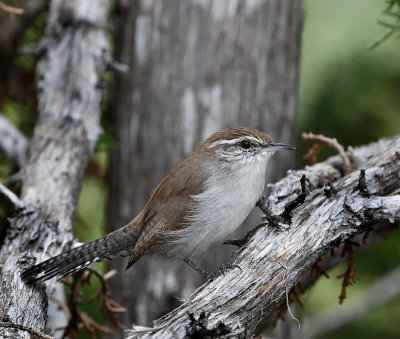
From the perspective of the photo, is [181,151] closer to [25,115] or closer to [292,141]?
[292,141]

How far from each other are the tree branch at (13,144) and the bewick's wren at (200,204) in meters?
1.42

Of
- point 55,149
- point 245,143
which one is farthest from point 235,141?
point 55,149

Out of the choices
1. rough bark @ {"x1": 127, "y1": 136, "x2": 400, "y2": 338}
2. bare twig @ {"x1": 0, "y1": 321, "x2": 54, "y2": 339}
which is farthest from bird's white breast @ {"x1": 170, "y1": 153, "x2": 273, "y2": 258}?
bare twig @ {"x1": 0, "y1": 321, "x2": 54, "y2": 339}

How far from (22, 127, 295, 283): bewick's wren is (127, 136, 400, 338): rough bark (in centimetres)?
38

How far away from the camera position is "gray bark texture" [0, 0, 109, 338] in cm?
337

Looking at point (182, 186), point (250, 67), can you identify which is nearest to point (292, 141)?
point (250, 67)

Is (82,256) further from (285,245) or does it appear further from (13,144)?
(13,144)

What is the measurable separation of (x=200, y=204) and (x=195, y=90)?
214 cm

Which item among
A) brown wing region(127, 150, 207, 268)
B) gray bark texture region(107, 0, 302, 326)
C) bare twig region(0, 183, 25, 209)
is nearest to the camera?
bare twig region(0, 183, 25, 209)

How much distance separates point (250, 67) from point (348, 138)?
1.65 m

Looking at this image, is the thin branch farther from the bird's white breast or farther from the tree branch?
the tree branch

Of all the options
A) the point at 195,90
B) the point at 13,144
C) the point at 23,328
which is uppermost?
the point at 195,90

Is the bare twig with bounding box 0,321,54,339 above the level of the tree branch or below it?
below

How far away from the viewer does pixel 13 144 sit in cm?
507
